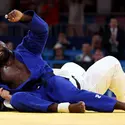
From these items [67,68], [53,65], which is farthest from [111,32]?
[67,68]

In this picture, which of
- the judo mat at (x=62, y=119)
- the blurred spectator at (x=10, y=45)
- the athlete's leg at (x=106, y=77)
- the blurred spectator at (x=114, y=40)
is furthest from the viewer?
the blurred spectator at (x=114, y=40)

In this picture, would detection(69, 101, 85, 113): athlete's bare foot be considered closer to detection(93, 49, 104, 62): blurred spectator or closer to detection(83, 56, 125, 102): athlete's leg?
detection(83, 56, 125, 102): athlete's leg

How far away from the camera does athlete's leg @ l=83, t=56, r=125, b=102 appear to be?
17.6ft

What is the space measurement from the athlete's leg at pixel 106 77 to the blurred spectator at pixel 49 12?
5778 millimetres

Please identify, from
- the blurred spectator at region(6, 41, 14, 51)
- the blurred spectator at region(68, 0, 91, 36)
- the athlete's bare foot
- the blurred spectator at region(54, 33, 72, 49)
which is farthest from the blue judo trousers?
the blurred spectator at region(68, 0, 91, 36)

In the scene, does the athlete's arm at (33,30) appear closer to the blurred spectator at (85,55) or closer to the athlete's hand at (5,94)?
the athlete's hand at (5,94)

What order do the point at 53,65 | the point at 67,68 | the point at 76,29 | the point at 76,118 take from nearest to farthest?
the point at 76,118 < the point at 67,68 < the point at 53,65 < the point at 76,29

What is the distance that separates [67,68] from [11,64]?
77 cm

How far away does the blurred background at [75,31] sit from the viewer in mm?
9739

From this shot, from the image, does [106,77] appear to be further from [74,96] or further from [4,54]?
[4,54]

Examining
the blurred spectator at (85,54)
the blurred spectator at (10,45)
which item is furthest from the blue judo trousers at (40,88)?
the blurred spectator at (85,54)

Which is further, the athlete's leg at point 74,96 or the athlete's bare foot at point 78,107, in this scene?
the athlete's leg at point 74,96

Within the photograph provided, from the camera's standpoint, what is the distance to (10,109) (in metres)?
5.22

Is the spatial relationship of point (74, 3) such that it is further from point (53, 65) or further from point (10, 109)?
point (10, 109)
